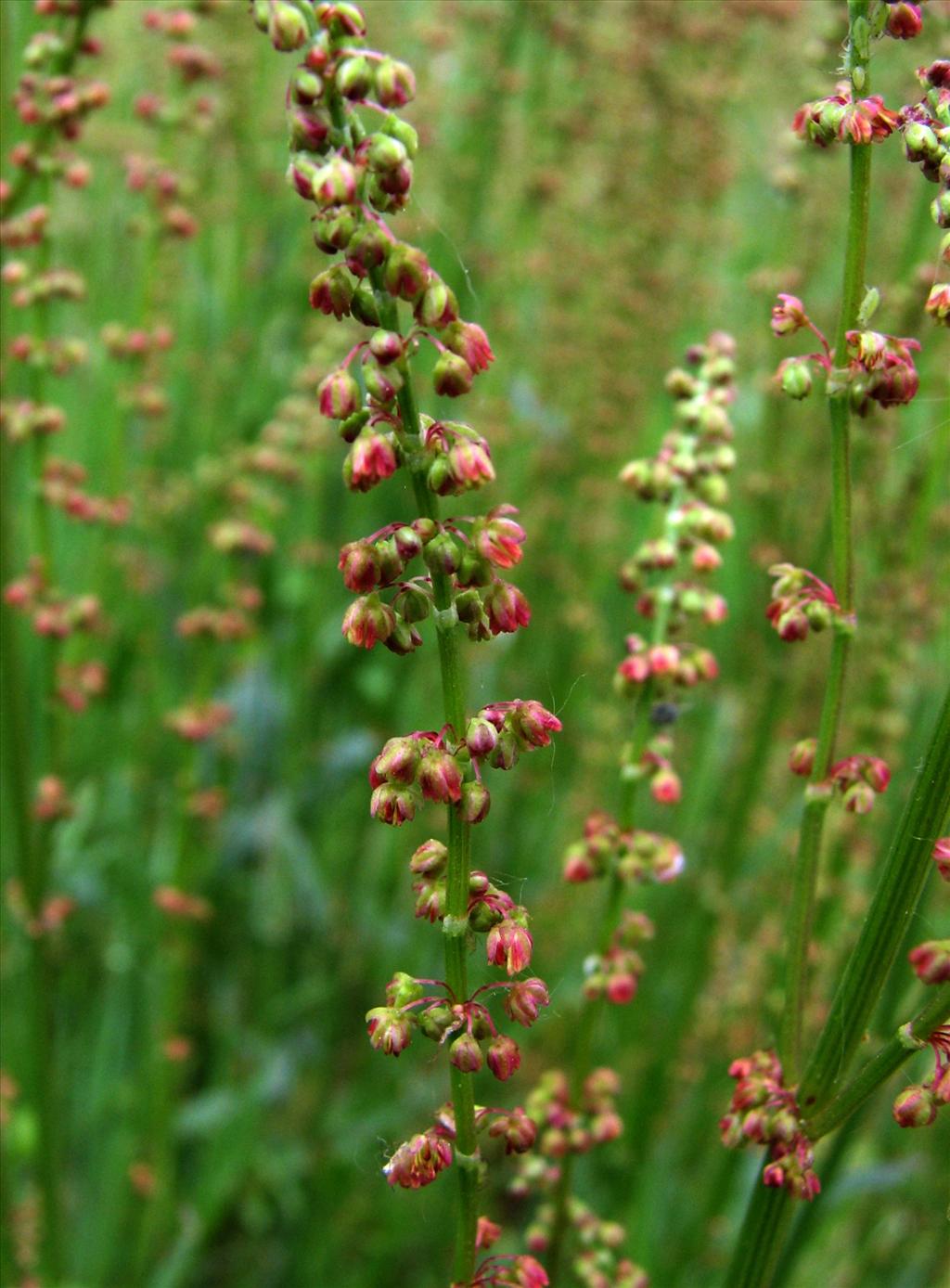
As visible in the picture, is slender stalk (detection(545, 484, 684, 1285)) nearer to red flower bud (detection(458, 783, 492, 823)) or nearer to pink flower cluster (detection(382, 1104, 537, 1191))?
pink flower cluster (detection(382, 1104, 537, 1191))

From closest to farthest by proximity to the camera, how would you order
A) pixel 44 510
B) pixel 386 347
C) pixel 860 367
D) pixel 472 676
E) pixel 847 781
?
1. pixel 386 347
2. pixel 860 367
3. pixel 847 781
4. pixel 44 510
5. pixel 472 676

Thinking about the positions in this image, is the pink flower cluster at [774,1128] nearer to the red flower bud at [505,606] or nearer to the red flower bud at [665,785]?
the red flower bud at [665,785]

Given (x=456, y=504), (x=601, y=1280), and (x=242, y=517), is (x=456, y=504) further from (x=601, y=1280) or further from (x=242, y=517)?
(x=601, y=1280)

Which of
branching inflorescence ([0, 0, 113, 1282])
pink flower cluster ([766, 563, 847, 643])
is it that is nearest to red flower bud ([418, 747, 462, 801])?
pink flower cluster ([766, 563, 847, 643])

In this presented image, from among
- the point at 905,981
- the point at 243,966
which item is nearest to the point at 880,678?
the point at 905,981

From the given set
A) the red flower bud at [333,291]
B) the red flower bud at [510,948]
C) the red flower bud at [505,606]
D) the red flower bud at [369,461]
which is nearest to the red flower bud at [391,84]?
the red flower bud at [333,291]

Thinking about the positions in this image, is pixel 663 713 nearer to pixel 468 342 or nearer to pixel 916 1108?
pixel 916 1108

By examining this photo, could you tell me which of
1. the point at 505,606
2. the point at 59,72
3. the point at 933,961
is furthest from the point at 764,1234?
the point at 59,72
